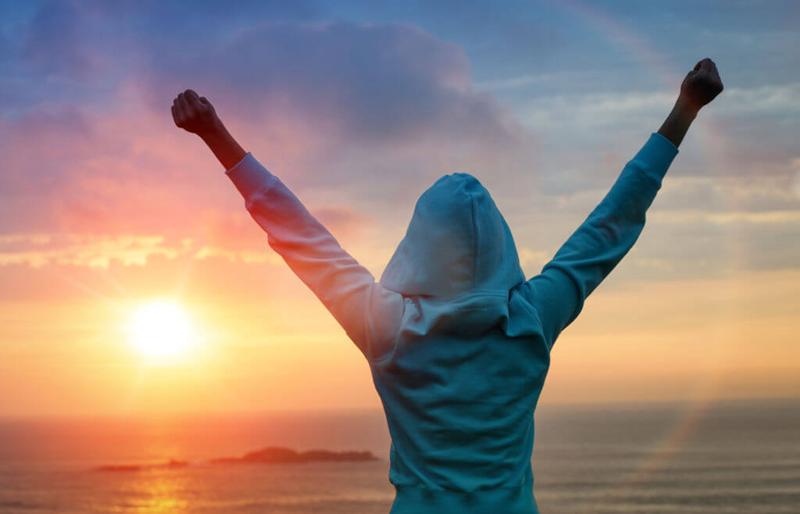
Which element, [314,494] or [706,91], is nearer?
[706,91]

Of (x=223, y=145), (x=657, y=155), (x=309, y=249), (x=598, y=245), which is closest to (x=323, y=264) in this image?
(x=309, y=249)

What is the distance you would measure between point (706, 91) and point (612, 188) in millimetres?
389

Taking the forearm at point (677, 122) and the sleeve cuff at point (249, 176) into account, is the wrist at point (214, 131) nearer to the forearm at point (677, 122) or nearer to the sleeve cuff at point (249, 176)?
the sleeve cuff at point (249, 176)

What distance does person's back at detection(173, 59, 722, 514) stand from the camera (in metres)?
2.60

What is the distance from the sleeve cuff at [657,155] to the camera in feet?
9.31

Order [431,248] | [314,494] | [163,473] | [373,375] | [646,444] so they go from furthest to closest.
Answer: [646,444] → [163,473] → [314,494] → [373,375] → [431,248]

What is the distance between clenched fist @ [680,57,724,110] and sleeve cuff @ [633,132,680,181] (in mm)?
136

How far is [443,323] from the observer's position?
2619mm

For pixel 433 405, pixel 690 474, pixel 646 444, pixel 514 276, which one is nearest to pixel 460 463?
pixel 433 405

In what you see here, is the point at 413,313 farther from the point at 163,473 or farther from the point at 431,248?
the point at 163,473

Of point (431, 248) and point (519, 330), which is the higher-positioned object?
point (431, 248)

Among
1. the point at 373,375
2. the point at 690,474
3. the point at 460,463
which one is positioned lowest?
the point at 460,463

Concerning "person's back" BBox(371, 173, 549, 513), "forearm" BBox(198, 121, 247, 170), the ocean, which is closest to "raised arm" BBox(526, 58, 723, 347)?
"person's back" BBox(371, 173, 549, 513)

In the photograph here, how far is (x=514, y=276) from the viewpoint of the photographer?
2.69 m
